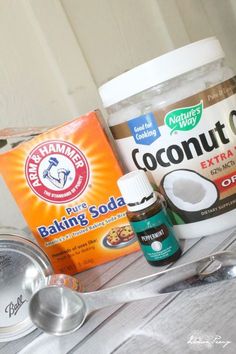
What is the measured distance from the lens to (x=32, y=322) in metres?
0.36

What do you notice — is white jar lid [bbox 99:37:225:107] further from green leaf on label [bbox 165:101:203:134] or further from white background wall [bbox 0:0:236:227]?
white background wall [bbox 0:0:236:227]

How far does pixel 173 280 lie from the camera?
345 millimetres

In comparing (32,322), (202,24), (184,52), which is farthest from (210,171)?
(202,24)

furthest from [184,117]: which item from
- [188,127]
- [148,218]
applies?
[148,218]

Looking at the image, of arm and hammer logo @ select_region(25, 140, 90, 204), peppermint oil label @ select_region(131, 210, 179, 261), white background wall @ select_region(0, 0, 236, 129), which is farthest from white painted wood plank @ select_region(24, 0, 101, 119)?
peppermint oil label @ select_region(131, 210, 179, 261)

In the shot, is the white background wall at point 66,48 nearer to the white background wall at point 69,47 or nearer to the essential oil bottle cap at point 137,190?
the white background wall at point 69,47

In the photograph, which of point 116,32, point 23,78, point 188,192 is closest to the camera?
point 188,192

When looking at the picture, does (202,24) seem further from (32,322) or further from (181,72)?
(32,322)

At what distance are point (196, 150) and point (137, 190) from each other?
0.08m

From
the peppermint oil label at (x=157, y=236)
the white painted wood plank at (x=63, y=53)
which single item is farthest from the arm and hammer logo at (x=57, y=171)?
the white painted wood plank at (x=63, y=53)

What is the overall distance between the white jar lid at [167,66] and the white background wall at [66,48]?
0.25 m

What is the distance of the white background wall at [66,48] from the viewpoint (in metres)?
0.58

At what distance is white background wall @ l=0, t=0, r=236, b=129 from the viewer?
584mm

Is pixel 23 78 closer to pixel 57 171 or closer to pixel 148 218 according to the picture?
pixel 57 171
